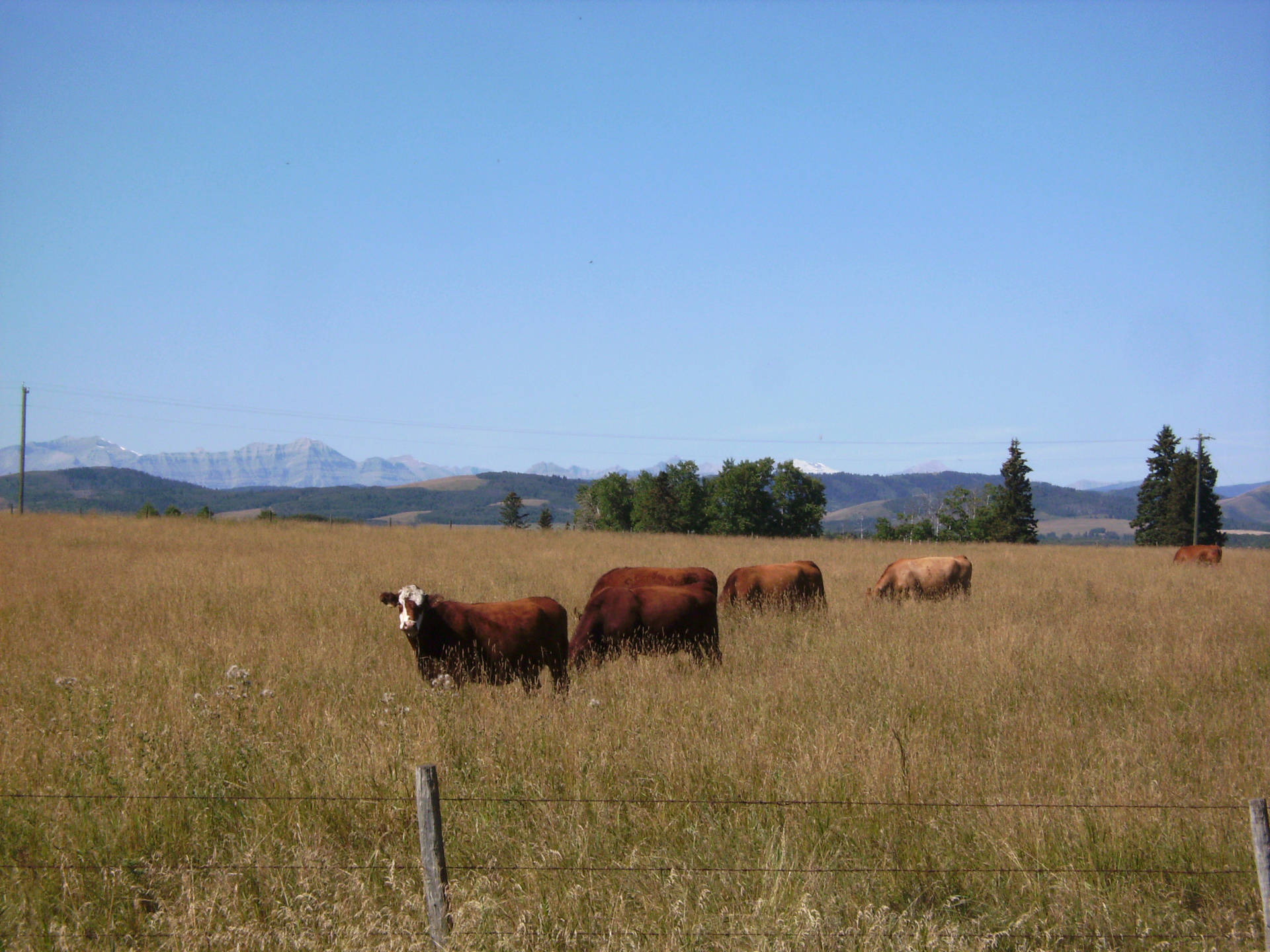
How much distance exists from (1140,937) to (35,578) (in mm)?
16526

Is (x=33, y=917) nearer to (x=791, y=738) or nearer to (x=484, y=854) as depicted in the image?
(x=484, y=854)

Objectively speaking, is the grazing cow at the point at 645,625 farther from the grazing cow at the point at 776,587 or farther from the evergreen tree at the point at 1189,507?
the evergreen tree at the point at 1189,507

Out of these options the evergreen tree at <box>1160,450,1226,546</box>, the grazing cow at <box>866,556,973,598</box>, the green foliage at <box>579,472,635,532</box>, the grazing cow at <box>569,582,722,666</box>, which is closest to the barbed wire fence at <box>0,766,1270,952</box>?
the grazing cow at <box>569,582,722,666</box>

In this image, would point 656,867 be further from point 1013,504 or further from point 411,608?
point 1013,504

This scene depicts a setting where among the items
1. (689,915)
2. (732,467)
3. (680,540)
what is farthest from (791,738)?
(732,467)

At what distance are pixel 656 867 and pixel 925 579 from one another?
13326 millimetres

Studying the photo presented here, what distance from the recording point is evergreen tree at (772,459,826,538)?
226 feet

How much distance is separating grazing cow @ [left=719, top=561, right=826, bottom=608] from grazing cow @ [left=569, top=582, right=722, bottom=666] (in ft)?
12.1

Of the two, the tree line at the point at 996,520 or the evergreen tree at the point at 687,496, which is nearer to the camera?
the tree line at the point at 996,520

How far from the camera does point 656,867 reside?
15.1 feet

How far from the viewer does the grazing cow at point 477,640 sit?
856cm

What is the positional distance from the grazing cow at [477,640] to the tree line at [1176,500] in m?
62.8

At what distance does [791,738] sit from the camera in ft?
21.1

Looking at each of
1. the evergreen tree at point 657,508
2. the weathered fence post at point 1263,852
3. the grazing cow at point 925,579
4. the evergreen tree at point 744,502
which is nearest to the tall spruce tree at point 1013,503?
the evergreen tree at point 744,502
